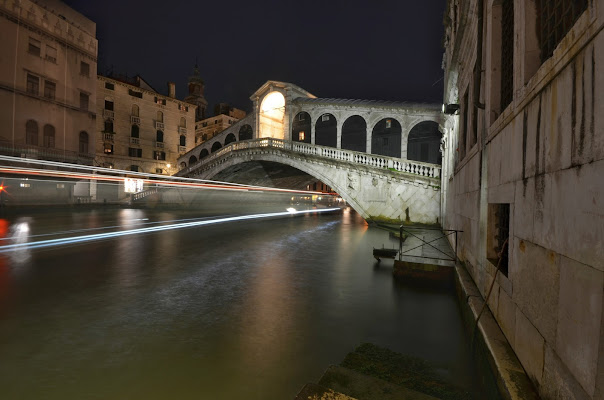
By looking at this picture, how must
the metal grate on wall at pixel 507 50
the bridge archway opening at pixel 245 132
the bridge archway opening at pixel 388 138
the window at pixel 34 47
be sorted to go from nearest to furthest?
the metal grate on wall at pixel 507 50 < the window at pixel 34 47 < the bridge archway opening at pixel 388 138 < the bridge archway opening at pixel 245 132

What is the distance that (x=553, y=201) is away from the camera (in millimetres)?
2520

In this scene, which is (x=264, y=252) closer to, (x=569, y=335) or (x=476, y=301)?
(x=476, y=301)

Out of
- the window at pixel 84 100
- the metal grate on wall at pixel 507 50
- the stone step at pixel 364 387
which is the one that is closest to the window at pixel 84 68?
the window at pixel 84 100

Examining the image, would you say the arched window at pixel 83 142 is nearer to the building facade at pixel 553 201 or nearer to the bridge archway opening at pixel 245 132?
the bridge archway opening at pixel 245 132

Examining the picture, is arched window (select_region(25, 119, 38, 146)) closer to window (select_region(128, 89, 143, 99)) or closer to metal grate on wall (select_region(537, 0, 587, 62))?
window (select_region(128, 89, 143, 99))

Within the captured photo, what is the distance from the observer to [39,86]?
2569cm

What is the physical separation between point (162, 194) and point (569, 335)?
123ft

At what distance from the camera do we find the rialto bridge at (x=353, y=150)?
1686 centimetres

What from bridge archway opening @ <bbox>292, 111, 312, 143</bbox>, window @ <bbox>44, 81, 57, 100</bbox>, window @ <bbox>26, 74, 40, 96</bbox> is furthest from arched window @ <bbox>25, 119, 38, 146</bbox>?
bridge archway opening @ <bbox>292, 111, 312, 143</bbox>

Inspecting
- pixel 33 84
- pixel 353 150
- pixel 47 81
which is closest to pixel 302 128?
pixel 353 150

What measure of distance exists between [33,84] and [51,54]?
319 cm

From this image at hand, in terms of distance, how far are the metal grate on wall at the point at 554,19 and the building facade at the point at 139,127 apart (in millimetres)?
41356

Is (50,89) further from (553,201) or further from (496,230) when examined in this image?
(553,201)

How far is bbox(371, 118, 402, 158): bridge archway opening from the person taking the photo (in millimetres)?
30031
